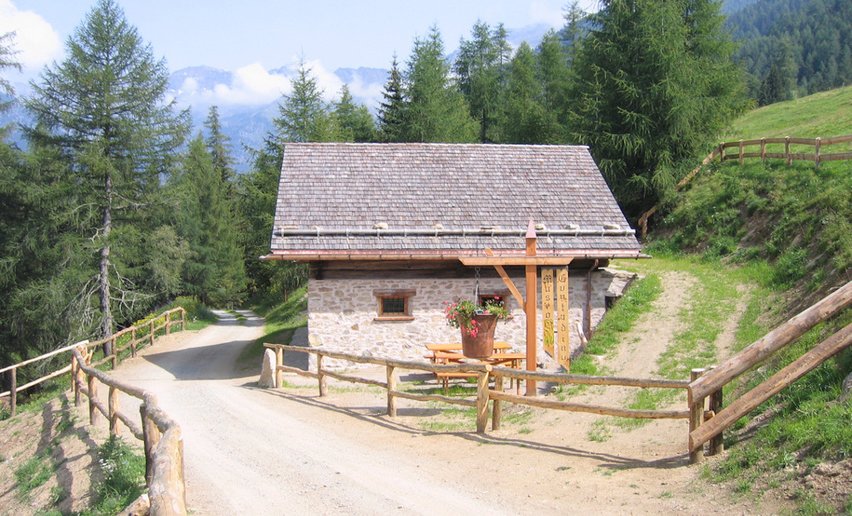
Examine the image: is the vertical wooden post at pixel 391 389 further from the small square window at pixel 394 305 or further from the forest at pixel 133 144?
Result: the forest at pixel 133 144

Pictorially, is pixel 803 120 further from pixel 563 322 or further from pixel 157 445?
pixel 157 445

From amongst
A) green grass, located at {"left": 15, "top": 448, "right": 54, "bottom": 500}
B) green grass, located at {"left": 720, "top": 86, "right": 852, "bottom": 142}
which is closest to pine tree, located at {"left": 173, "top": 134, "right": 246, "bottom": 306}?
green grass, located at {"left": 720, "top": 86, "right": 852, "bottom": 142}

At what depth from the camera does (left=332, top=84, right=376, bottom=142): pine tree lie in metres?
39.6

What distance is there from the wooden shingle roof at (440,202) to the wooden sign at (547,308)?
3777 mm

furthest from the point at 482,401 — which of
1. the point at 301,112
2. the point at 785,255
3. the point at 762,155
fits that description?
the point at 301,112

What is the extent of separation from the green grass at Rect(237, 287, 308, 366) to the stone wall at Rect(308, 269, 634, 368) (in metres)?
4.41

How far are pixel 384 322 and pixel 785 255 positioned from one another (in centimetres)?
929

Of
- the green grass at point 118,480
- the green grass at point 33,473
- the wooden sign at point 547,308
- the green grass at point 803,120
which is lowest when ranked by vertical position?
the green grass at point 33,473

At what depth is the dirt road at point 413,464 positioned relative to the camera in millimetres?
6855

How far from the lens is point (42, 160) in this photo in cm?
2456

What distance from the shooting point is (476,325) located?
12.7 m

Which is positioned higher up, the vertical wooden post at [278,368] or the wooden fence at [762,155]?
the wooden fence at [762,155]

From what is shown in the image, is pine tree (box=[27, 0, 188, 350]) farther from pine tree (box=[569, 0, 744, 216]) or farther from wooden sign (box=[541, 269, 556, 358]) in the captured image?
wooden sign (box=[541, 269, 556, 358])

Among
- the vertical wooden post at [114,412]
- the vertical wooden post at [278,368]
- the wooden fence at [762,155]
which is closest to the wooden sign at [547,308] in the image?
the vertical wooden post at [278,368]
